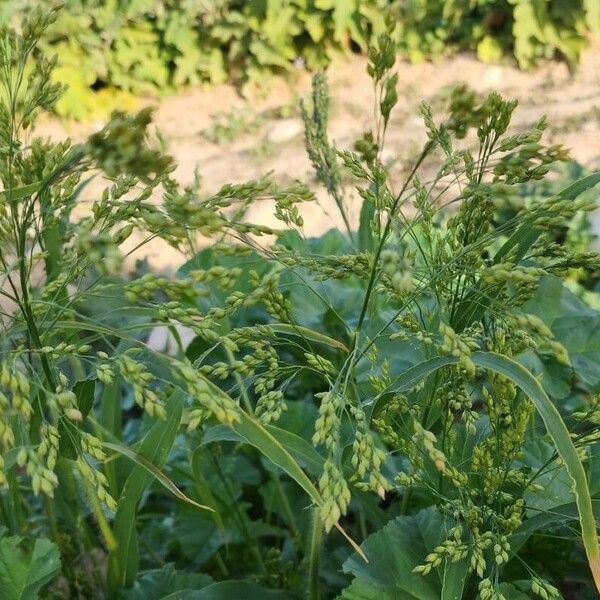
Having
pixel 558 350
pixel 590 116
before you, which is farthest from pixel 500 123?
pixel 590 116

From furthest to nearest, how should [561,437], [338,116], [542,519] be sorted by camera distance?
[338,116] → [542,519] → [561,437]

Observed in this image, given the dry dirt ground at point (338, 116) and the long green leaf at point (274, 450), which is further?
the dry dirt ground at point (338, 116)

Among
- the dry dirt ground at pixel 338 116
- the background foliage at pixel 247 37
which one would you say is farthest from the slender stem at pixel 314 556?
the background foliage at pixel 247 37

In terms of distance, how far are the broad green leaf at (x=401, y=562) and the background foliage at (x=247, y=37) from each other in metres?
4.65

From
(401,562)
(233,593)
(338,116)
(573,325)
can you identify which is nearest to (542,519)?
(401,562)

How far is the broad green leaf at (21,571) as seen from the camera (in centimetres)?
109

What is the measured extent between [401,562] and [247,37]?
5171 mm

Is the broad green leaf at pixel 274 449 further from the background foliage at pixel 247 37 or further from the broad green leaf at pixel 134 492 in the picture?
the background foliage at pixel 247 37

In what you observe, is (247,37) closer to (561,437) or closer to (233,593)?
(233,593)

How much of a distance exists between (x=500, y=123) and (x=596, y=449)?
585 millimetres

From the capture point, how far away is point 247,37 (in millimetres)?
5785

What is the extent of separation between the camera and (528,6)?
206 inches

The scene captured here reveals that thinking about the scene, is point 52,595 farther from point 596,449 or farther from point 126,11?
point 126,11

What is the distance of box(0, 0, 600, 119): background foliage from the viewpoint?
17.5 ft
